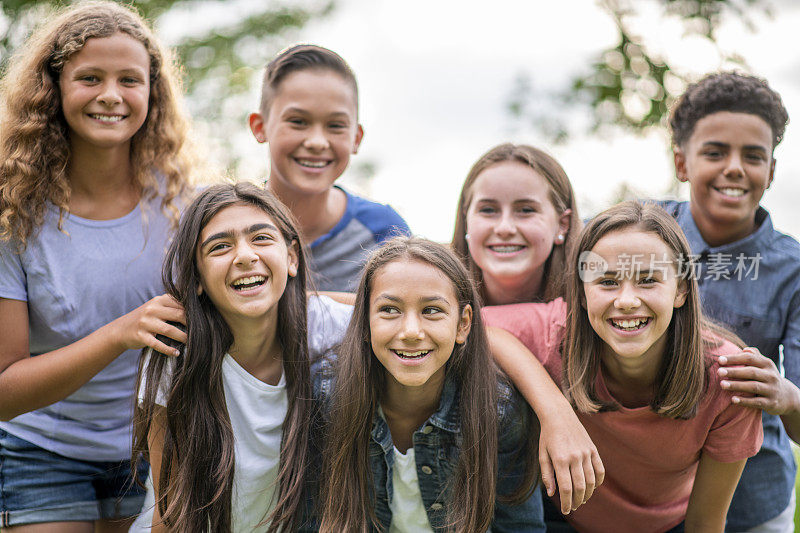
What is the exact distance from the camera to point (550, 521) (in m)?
3.25

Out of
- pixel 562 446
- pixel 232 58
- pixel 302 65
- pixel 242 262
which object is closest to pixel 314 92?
pixel 302 65

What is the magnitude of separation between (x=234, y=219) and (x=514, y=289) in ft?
4.41

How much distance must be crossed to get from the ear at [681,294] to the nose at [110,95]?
223 centimetres

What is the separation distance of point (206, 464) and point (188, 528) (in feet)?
0.74

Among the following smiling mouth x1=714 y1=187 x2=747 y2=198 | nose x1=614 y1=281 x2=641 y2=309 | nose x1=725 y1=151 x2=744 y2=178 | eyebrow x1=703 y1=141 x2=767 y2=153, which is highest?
eyebrow x1=703 y1=141 x2=767 y2=153

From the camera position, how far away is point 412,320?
2752 millimetres

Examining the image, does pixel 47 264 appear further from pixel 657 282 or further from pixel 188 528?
pixel 657 282

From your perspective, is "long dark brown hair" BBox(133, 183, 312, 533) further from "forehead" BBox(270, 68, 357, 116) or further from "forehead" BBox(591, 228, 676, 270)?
"forehead" BBox(591, 228, 676, 270)

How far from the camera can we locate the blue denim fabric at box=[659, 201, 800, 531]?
3.25m

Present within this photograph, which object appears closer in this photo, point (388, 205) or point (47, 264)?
point (47, 264)

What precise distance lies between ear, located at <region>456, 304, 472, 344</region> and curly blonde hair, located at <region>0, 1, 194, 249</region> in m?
1.22

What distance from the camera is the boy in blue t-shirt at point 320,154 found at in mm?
3584

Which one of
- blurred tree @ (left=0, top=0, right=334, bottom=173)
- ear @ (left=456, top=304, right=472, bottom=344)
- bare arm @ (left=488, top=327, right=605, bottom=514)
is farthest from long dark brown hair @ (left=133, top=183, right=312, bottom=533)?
blurred tree @ (left=0, top=0, right=334, bottom=173)

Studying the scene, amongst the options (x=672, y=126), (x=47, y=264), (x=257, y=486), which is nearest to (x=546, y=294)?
(x=672, y=126)
